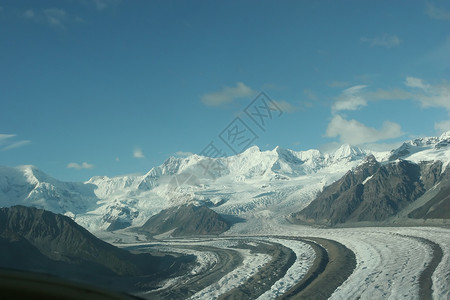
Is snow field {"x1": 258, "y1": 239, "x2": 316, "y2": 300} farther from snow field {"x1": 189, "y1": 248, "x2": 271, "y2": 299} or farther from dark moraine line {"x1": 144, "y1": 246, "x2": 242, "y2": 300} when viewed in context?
dark moraine line {"x1": 144, "y1": 246, "x2": 242, "y2": 300}

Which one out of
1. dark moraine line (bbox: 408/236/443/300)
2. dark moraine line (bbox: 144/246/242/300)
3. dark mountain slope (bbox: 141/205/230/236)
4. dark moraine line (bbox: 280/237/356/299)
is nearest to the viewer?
dark moraine line (bbox: 408/236/443/300)

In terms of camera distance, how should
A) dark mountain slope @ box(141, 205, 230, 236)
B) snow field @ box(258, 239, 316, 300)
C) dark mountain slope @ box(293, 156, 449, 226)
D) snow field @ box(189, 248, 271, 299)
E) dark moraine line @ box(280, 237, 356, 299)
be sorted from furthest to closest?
dark mountain slope @ box(141, 205, 230, 236), dark mountain slope @ box(293, 156, 449, 226), snow field @ box(189, 248, 271, 299), snow field @ box(258, 239, 316, 300), dark moraine line @ box(280, 237, 356, 299)

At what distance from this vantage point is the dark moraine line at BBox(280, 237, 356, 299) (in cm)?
3300

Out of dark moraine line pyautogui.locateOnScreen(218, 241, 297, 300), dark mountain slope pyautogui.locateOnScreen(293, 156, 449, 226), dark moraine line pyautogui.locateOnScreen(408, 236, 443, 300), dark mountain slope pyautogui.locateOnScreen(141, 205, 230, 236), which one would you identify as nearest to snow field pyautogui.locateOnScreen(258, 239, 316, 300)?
dark moraine line pyautogui.locateOnScreen(218, 241, 297, 300)

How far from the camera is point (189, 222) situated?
13575 cm

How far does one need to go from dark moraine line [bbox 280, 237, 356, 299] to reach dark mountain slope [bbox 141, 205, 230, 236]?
67.6 meters

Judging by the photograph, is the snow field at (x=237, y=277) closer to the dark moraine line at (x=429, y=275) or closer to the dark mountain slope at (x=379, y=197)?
the dark moraine line at (x=429, y=275)

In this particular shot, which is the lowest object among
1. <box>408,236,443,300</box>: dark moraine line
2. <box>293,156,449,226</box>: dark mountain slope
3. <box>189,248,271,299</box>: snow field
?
<box>408,236,443,300</box>: dark moraine line

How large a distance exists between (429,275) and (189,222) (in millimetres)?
105709

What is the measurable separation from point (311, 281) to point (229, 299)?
28.6ft

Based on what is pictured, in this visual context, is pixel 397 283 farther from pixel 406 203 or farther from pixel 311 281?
pixel 406 203

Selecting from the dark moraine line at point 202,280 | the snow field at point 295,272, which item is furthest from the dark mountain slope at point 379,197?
the dark moraine line at point 202,280

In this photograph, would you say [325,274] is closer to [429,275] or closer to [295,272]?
[295,272]

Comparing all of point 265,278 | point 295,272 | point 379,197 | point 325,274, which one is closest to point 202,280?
point 265,278
